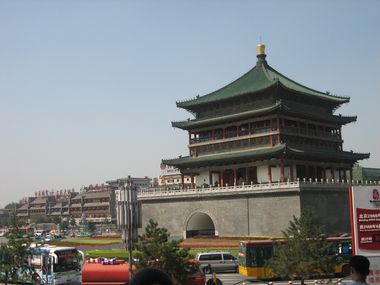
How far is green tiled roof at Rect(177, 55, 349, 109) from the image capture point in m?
54.4

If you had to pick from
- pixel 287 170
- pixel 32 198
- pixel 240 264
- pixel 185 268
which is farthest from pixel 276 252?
pixel 32 198

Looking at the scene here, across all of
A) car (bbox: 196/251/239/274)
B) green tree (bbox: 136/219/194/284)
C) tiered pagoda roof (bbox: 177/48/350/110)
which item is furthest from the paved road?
tiered pagoda roof (bbox: 177/48/350/110)

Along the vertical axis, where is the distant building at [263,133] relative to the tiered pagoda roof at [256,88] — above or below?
below

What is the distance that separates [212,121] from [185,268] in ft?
118

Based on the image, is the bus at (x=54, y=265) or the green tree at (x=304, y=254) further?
the bus at (x=54, y=265)

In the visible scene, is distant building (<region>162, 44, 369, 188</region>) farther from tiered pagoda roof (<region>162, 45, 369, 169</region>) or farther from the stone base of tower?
the stone base of tower

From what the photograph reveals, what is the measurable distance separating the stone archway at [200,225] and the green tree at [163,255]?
108 ft

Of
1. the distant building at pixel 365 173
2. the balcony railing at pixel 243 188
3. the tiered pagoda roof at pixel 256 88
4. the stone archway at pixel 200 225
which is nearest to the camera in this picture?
the balcony railing at pixel 243 188

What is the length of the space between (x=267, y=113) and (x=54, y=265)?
29377mm

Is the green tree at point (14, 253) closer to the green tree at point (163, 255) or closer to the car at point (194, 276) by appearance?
the green tree at point (163, 255)

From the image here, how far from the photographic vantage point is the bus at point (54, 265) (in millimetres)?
27456

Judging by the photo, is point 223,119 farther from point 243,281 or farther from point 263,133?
point 243,281

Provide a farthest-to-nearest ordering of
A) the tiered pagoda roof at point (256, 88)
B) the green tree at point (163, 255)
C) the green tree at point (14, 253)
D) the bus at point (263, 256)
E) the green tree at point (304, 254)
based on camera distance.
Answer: the tiered pagoda roof at point (256, 88) → the bus at point (263, 256) → the green tree at point (14, 253) → the green tree at point (304, 254) → the green tree at point (163, 255)

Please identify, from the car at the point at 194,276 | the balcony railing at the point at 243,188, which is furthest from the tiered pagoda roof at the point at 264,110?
the car at the point at 194,276
